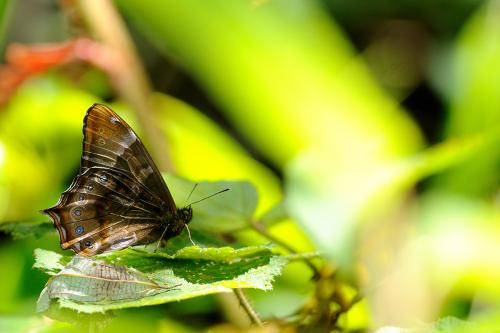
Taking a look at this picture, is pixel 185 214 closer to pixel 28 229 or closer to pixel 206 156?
pixel 28 229

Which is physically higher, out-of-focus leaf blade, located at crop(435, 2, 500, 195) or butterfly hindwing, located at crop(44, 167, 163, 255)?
out-of-focus leaf blade, located at crop(435, 2, 500, 195)

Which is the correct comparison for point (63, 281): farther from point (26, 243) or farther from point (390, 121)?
point (390, 121)

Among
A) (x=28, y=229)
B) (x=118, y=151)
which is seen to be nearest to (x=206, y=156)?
(x=118, y=151)

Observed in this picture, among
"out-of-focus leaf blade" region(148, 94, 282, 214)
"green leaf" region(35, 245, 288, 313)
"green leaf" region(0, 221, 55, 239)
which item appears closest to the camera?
→ "green leaf" region(35, 245, 288, 313)

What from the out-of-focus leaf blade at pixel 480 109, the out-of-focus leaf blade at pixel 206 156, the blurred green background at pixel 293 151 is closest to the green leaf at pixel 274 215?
the blurred green background at pixel 293 151

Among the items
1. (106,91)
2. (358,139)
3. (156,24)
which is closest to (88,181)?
(358,139)

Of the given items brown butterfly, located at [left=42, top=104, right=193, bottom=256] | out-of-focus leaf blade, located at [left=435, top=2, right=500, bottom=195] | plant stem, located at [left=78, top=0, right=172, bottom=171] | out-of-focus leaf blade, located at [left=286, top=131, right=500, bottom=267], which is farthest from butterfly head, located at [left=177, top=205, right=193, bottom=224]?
out-of-focus leaf blade, located at [left=435, top=2, right=500, bottom=195]

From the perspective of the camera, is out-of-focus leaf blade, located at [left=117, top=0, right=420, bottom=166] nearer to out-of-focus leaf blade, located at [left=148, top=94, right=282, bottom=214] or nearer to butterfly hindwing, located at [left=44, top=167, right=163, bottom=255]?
out-of-focus leaf blade, located at [left=148, top=94, right=282, bottom=214]
